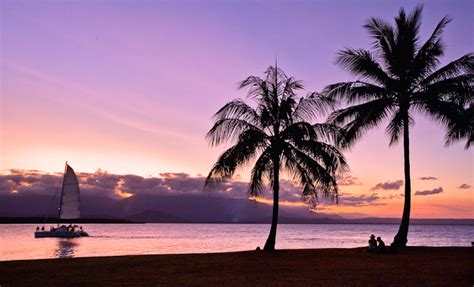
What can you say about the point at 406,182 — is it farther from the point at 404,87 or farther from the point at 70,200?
the point at 70,200

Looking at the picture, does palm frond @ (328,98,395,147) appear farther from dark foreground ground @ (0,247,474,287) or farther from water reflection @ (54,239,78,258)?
water reflection @ (54,239,78,258)

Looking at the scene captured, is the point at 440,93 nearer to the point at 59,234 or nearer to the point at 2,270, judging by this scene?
the point at 2,270

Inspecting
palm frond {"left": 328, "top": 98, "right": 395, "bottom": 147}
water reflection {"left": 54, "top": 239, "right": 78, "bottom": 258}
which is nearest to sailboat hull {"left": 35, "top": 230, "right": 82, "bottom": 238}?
water reflection {"left": 54, "top": 239, "right": 78, "bottom": 258}

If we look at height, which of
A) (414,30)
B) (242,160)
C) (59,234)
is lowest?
(59,234)

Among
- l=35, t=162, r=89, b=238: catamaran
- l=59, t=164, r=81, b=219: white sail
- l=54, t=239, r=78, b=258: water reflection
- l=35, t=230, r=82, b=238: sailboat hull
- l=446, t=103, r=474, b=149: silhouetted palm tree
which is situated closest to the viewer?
l=446, t=103, r=474, b=149: silhouetted palm tree

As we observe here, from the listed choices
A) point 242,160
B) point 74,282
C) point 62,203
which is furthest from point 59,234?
point 74,282

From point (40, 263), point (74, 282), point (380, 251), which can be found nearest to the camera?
point (74, 282)

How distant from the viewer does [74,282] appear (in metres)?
13.8

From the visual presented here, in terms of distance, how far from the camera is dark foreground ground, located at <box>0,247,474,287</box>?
13773 mm

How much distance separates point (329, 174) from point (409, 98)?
18.2 ft

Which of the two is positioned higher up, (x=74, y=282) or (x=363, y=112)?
(x=363, y=112)

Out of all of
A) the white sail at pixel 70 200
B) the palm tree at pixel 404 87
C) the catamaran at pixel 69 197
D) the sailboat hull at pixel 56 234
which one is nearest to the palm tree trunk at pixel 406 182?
the palm tree at pixel 404 87

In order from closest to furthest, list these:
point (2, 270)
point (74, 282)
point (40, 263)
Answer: point (74, 282) → point (2, 270) → point (40, 263)

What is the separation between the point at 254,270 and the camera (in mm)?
16453
